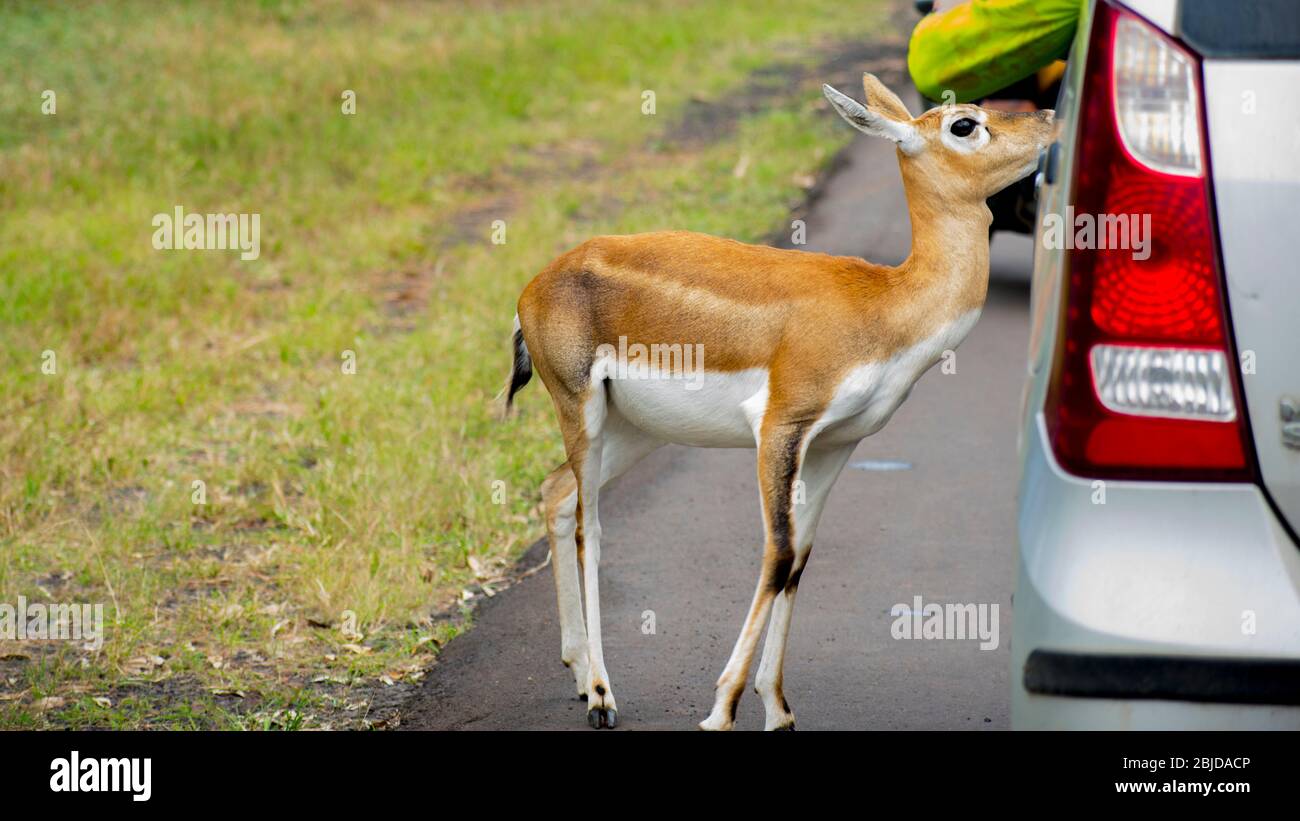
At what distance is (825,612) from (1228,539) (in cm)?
311

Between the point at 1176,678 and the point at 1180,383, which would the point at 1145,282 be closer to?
the point at 1180,383

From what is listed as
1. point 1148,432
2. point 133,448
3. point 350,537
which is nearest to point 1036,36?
point 1148,432

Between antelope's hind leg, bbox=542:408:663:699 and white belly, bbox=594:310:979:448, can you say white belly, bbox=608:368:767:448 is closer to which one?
white belly, bbox=594:310:979:448

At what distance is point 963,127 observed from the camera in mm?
4117

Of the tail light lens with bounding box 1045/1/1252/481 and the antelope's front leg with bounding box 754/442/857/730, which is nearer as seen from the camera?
the tail light lens with bounding box 1045/1/1252/481

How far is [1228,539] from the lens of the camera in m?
2.69

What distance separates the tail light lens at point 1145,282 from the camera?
268 cm

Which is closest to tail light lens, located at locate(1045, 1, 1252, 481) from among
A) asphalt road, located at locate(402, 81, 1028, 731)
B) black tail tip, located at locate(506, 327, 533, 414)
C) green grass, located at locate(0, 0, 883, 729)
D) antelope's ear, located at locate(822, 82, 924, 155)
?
antelope's ear, located at locate(822, 82, 924, 155)

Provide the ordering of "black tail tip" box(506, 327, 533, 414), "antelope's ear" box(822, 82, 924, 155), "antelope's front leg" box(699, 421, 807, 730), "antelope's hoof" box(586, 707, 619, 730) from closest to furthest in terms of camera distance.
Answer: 1. "antelope's ear" box(822, 82, 924, 155)
2. "antelope's front leg" box(699, 421, 807, 730)
3. "antelope's hoof" box(586, 707, 619, 730)
4. "black tail tip" box(506, 327, 533, 414)

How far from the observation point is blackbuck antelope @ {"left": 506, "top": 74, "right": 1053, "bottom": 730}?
13.6 ft

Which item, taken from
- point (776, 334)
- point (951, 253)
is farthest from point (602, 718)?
point (951, 253)
